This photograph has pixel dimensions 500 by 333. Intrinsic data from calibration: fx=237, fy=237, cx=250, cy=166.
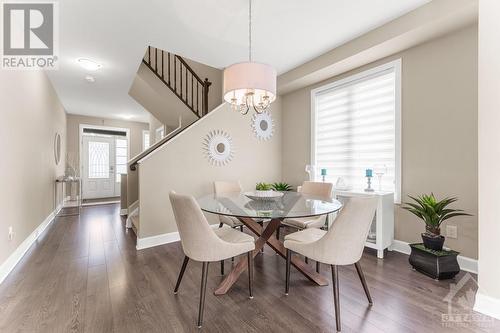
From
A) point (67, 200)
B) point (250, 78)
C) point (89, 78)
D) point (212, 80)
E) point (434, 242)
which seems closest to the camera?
point (250, 78)

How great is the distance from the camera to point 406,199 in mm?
2861

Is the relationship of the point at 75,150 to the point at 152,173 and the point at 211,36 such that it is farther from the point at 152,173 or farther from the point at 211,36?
the point at 211,36

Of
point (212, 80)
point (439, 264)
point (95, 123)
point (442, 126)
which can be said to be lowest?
point (439, 264)

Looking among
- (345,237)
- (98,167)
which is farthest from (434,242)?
(98,167)

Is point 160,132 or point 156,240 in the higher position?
point 160,132

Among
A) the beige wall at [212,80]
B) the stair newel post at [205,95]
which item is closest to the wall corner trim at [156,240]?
the stair newel post at [205,95]

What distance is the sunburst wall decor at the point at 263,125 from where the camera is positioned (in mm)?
4262

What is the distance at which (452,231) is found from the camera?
247cm

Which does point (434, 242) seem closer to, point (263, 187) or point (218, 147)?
point (263, 187)

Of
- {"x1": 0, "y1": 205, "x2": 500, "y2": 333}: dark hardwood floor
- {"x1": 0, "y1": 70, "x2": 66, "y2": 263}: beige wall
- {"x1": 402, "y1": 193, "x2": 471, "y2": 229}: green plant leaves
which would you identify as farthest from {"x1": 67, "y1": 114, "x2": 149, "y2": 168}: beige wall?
{"x1": 402, "y1": 193, "x2": 471, "y2": 229}: green plant leaves

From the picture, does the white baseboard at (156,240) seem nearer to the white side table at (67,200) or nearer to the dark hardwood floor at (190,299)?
the dark hardwood floor at (190,299)

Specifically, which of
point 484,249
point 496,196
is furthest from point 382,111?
point 484,249

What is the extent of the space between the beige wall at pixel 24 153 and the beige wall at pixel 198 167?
4.05 ft

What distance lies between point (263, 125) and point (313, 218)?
2211 millimetres
